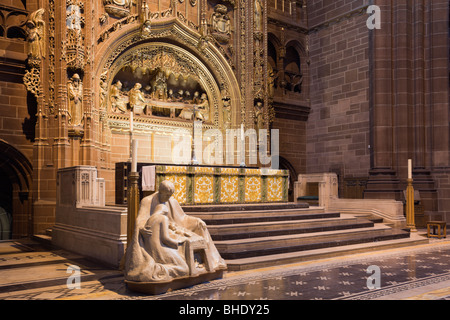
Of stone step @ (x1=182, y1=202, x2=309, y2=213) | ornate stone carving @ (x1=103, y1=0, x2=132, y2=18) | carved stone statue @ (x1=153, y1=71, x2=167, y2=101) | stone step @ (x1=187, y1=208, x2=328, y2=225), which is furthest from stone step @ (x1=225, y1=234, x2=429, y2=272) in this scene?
ornate stone carving @ (x1=103, y1=0, x2=132, y2=18)

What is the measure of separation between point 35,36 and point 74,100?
1.89 meters

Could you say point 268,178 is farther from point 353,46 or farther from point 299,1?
point 299,1

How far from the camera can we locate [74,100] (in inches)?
426

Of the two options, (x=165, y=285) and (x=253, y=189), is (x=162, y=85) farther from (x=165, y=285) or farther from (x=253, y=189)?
A: (x=165, y=285)

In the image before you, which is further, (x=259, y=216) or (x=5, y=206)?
(x=5, y=206)

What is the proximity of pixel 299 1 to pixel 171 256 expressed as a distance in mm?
15199

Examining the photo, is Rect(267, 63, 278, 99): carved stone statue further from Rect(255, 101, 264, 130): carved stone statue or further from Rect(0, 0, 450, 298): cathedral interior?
Rect(255, 101, 264, 130): carved stone statue

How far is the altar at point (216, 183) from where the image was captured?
927 cm

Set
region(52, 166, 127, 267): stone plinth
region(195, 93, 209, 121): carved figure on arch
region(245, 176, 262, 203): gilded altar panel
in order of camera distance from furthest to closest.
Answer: region(195, 93, 209, 121): carved figure on arch
region(245, 176, 262, 203): gilded altar panel
region(52, 166, 127, 267): stone plinth

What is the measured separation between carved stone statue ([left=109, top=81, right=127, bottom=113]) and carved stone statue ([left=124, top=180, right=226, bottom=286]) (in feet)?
25.2

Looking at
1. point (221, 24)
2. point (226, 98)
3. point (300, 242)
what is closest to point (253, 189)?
point (300, 242)

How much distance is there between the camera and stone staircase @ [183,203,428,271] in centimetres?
742

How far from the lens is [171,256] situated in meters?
5.41

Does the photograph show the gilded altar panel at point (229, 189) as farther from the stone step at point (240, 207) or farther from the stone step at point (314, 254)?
the stone step at point (314, 254)
